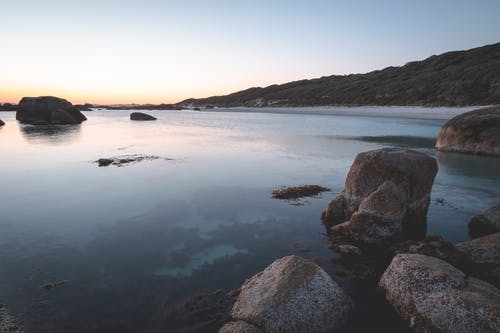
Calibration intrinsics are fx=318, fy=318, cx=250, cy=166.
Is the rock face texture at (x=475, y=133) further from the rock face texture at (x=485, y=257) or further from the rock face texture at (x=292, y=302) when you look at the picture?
the rock face texture at (x=292, y=302)

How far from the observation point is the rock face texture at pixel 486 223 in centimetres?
828

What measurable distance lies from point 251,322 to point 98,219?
6872 millimetres

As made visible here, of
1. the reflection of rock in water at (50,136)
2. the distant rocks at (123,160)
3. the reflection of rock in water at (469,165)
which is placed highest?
the reflection of rock in water at (50,136)

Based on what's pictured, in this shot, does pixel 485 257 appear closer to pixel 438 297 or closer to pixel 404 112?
pixel 438 297

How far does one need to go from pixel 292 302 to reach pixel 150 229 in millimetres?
5484

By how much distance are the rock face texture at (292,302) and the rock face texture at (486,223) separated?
548 cm

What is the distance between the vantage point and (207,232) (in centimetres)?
883

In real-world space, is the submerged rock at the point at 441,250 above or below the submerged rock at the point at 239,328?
above

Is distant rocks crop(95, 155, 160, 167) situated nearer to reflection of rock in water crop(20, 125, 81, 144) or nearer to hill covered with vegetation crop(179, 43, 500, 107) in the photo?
reflection of rock in water crop(20, 125, 81, 144)

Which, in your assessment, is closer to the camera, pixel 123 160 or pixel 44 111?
pixel 123 160

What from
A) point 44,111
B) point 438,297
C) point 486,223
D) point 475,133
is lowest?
point 486,223

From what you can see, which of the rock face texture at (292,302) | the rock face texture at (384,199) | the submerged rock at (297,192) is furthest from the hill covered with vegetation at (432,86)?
the rock face texture at (292,302)

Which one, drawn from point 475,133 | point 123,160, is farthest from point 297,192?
point 475,133

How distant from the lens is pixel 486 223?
846 centimetres
